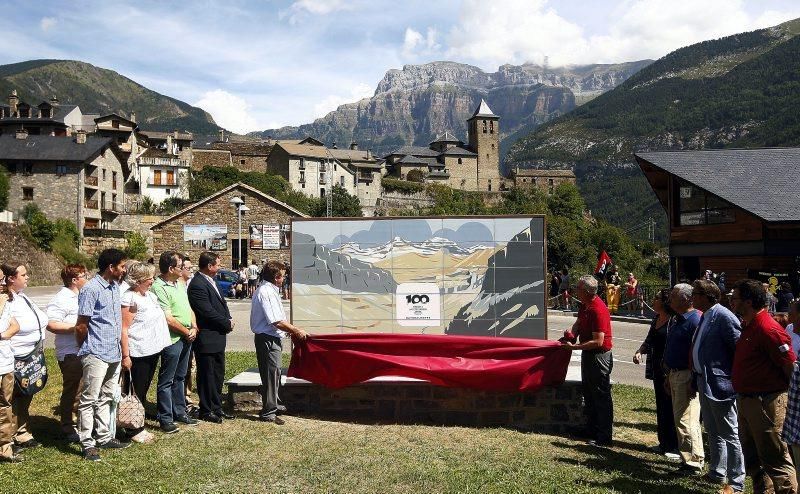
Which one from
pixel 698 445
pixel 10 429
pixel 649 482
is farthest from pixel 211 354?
pixel 698 445

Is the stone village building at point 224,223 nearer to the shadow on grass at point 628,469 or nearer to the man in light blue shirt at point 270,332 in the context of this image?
the man in light blue shirt at point 270,332

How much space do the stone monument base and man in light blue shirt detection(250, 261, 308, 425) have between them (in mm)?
427

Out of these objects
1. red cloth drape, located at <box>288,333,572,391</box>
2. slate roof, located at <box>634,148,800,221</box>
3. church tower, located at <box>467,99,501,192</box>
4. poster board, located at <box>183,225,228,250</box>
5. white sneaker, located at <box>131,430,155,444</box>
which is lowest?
white sneaker, located at <box>131,430,155,444</box>

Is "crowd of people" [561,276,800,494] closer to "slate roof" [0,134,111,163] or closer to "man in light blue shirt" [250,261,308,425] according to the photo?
"man in light blue shirt" [250,261,308,425]

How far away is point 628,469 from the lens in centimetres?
675

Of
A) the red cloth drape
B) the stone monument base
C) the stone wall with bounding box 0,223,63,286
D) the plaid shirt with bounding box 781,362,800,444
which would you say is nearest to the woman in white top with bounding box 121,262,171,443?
the stone monument base

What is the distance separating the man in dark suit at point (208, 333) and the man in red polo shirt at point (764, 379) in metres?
5.65

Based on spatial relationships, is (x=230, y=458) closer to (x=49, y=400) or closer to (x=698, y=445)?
(x=49, y=400)

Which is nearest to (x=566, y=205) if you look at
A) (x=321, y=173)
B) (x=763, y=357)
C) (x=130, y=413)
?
(x=321, y=173)

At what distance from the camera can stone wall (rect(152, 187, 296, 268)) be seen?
3609 centimetres

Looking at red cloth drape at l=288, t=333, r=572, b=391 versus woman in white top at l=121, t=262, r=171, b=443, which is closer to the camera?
woman in white top at l=121, t=262, r=171, b=443

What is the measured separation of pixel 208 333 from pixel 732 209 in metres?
22.1

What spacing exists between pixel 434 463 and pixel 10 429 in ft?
13.7

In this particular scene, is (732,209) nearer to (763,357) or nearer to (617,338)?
(617,338)
